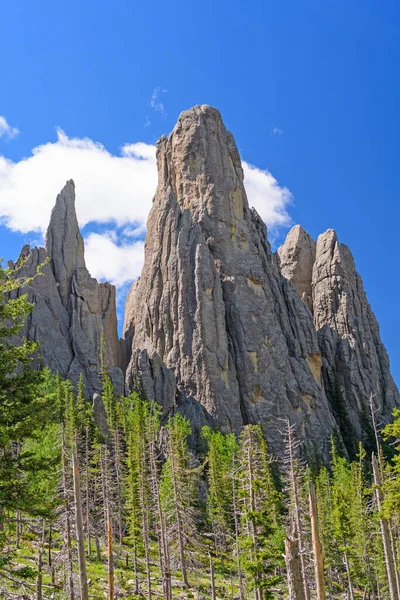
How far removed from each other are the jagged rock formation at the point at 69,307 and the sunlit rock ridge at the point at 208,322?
217 millimetres

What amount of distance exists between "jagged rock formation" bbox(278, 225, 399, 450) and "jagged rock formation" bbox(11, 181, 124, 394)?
130 feet

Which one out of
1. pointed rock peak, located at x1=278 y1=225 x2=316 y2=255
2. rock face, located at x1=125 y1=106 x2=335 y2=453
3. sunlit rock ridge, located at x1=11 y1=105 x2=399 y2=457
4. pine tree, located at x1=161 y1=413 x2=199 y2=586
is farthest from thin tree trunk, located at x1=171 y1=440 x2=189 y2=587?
pointed rock peak, located at x1=278 y1=225 x2=316 y2=255

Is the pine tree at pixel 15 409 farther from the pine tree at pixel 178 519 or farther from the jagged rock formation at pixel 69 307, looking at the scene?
the jagged rock formation at pixel 69 307

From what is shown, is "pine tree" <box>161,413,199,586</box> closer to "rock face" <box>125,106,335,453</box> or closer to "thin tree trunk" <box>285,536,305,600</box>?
"thin tree trunk" <box>285,536,305,600</box>

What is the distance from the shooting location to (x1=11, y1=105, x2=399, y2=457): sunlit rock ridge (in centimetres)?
9544

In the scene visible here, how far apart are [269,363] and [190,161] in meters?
38.1

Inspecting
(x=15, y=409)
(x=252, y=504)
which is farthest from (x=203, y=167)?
(x=15, y=409)

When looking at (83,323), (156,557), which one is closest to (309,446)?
(83,323)

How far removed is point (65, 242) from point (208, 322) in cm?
2769

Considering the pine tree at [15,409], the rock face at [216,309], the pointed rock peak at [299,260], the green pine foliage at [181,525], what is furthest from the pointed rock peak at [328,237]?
the pine tree at [15,409]

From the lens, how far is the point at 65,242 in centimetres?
10812

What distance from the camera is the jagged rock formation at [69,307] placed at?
93.3 metres

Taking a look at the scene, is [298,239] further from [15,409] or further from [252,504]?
[15,409]

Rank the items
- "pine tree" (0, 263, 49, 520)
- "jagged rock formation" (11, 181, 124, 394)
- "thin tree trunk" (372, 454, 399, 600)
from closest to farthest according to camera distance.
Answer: "pine tree" (0, 263, 49, 520) → "thin tree trunk" (372, 454, 399, 600) → "jagged rock formation" (11, 181, 124, 394)
